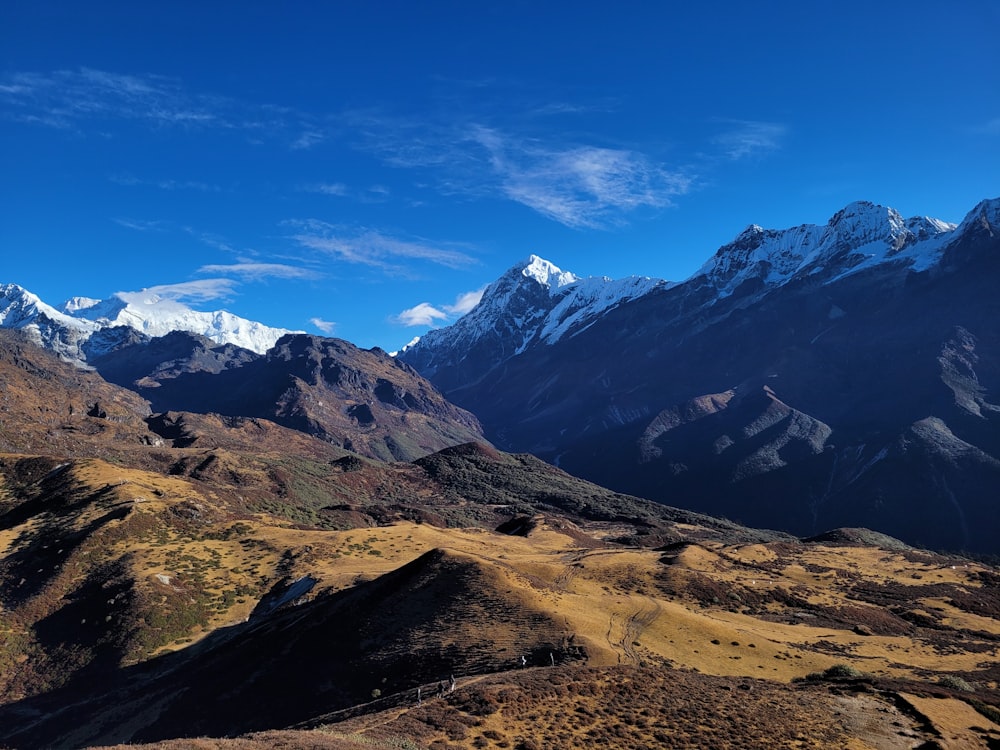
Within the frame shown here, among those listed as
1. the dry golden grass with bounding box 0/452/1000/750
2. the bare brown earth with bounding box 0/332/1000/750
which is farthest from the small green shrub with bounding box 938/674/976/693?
the dry golden grass with bounding box 0/452/1000/750

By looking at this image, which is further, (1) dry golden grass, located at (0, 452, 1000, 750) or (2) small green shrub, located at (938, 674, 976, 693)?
(2) small green shrub, located at (938, 674, 976, 693)

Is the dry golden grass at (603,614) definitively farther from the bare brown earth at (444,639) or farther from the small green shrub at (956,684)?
the small green shrub at (956,684)

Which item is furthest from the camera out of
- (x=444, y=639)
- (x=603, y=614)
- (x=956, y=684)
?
(x=603, y=614)

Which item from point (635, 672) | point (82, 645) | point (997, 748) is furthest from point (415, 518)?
point (997, 748)

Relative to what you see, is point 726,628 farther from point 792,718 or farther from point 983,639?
point 983,639

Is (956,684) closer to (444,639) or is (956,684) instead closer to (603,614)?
(603,614)

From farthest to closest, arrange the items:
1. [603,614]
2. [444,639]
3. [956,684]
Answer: [603,614] → [444,639] → [956,684]

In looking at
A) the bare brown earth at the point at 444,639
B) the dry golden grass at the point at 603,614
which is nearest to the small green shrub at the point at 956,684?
the bare brown earth at the point at 444,639

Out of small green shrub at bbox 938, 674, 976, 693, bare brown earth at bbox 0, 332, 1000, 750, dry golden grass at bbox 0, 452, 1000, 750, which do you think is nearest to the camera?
dry golden grass at bbox 0, 452, 1000, 750

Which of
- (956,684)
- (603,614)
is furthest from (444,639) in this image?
(956,684)

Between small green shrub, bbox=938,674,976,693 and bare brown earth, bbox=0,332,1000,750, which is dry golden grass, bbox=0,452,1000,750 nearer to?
bare brown earth, bbox=0,332,1000,750

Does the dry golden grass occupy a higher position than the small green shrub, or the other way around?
the dry golden grass

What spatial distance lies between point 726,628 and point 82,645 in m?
62.5

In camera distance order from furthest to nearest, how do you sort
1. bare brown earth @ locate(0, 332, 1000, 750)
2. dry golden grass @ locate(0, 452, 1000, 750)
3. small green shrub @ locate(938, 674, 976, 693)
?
small green shrub @ locate(938, 674, 976, 693)
bare brown earth @ locate(0, 332, 1000, 750)
dry golden grass @ locate(0, 452, 1000, 750)
